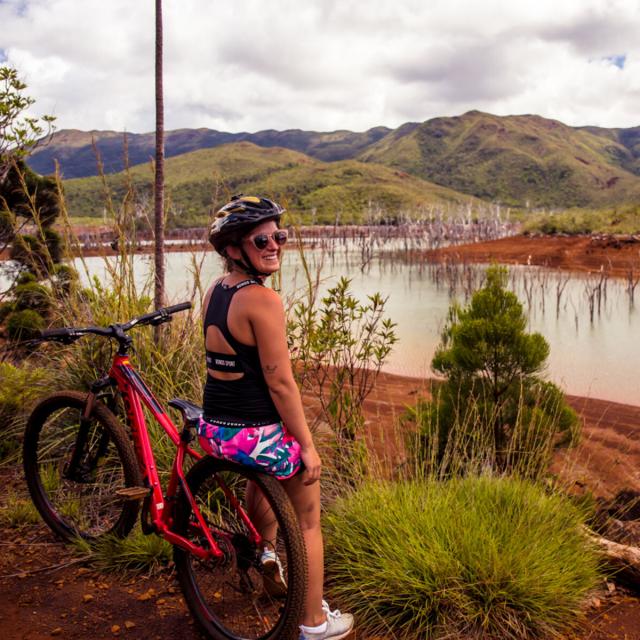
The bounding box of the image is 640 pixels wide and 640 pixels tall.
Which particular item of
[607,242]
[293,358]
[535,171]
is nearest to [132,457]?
[293,358]

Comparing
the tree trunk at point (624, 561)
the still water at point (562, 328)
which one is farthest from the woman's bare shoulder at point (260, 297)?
the still water at point (562, 328)

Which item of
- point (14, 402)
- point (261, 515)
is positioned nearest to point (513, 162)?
point (14, 402)

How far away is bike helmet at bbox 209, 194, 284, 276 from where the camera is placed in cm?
236

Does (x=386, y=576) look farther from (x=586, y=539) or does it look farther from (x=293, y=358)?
(x=293, y=358)

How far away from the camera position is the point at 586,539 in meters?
3.35

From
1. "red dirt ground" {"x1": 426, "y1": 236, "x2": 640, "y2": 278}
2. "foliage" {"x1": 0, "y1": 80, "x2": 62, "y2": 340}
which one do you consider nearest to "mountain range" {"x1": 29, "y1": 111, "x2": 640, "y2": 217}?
"red dirt ground" {"x1": 426, "y1": 236, "x2": 640, "y2": 278}

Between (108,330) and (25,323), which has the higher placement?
(108,330)

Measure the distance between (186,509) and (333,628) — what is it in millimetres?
Result: 767

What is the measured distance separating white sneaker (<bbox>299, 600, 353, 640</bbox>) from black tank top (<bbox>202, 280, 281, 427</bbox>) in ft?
2.77

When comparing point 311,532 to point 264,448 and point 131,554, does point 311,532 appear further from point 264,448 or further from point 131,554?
point 131,554

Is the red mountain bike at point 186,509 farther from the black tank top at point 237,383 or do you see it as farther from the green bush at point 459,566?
the green bush at point 459,566

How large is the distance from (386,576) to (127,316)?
294 cm

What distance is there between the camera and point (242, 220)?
235cm

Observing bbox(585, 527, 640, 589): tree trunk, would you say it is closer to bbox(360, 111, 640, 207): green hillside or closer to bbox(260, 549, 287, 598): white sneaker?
bbox(260, 549, 287, 598): white sneaker
